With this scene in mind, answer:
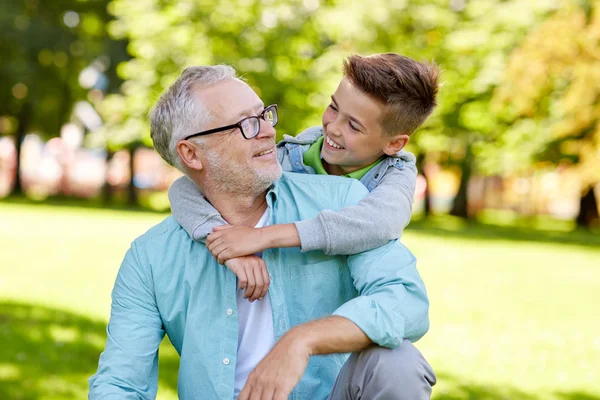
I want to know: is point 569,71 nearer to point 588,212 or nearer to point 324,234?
point 588,212

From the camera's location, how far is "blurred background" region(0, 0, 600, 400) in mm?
7938

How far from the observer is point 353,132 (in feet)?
11.0

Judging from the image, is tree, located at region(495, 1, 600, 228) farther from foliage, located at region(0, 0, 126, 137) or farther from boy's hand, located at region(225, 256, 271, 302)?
boy's hand, located at region(225, 256, 271, 302)

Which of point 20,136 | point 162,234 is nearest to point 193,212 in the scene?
point 162,234

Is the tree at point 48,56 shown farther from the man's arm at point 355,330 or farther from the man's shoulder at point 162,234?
the man's arm at point 355,330

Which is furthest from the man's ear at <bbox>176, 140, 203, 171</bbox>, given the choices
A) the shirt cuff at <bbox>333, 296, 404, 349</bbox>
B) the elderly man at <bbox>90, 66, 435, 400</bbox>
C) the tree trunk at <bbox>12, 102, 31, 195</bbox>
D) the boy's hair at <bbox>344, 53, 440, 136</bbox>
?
the tree trunk at <bbox>12, 102, 31, 195</bbox>

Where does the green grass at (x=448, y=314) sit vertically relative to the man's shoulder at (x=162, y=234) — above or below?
below

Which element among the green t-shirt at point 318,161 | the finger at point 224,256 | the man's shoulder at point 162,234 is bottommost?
the finger at point 224,256

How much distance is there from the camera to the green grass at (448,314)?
6.67 meters

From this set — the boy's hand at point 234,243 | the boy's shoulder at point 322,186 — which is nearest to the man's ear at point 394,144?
the boy's shoulder at point 322,186

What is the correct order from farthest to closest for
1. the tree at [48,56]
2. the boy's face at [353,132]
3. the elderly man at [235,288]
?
the tree at [48,56], the boy's face at [353,132], the elderly man at [235,288]

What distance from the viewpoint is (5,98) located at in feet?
101

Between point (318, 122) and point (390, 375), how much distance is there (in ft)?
76.4

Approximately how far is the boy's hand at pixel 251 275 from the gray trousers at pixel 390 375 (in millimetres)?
383
